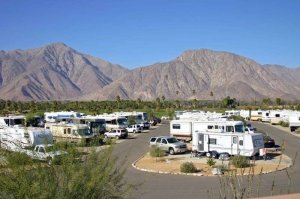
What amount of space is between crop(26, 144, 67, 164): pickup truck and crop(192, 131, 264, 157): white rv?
67.3ft

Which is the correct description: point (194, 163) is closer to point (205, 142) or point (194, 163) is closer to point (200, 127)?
point (205, 142)

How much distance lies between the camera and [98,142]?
11.4 meters

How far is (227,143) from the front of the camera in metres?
32.1

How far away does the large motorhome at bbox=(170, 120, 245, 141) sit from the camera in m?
37.8

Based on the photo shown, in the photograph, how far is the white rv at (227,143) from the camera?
101 ft

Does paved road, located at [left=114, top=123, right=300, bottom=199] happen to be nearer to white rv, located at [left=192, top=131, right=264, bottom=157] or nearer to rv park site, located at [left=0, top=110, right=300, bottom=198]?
rv park site, located at [left=0, top=110, right=300, bottom=198]

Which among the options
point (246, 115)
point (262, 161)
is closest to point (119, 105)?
point (246, 115)

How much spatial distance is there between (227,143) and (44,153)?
916 inches

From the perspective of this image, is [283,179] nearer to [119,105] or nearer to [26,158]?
[26,158]

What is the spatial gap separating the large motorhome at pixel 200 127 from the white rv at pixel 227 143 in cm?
211

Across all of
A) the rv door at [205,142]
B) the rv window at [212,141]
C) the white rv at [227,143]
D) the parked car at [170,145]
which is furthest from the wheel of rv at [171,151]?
the rv window at [212,141]

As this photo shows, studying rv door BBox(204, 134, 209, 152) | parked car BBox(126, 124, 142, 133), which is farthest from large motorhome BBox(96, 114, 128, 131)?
rv door BBox(204, 134, 209, 152)

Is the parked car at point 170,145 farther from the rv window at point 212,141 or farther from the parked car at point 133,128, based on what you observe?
the parked car at point 133,128

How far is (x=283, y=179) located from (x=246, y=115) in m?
62.5
